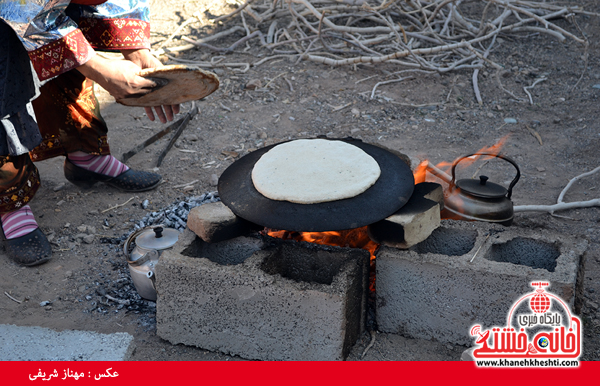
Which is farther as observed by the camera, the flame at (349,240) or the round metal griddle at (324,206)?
the flame at (349,240)

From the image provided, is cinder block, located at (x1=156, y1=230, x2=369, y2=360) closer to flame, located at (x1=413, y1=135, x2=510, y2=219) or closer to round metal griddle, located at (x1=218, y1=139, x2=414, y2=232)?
round metal griddle, located at (x1=218, y1=139, x2=414, y2=232)

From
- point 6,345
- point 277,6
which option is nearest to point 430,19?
point 277,6

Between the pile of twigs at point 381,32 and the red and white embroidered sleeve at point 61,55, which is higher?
the red and white embroidered sleeve at point 61,55

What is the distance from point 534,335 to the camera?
7.30 ft

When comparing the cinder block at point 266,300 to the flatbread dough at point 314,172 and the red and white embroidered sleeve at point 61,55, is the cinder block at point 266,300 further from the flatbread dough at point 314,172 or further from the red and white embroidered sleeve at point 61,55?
the red and white embroidered sleeve at point 61,55

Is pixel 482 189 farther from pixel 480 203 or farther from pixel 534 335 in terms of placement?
pixel 534 335

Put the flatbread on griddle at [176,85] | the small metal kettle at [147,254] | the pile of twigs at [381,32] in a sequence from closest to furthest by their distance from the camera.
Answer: the flatbread on griddle at [176,85] < the small metal kettle at [147,254] < the pile of twigs at [381,32]

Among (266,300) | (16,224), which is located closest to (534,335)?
(266,300)

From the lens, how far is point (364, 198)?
2.33m

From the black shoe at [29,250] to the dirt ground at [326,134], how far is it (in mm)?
57

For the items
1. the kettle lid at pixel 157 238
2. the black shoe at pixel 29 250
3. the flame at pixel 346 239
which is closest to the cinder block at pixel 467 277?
the flame at pixel 346 239

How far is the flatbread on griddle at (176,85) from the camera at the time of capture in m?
2.46

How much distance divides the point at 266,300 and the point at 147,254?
Result: 2.57ft

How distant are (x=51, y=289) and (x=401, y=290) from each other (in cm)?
198
